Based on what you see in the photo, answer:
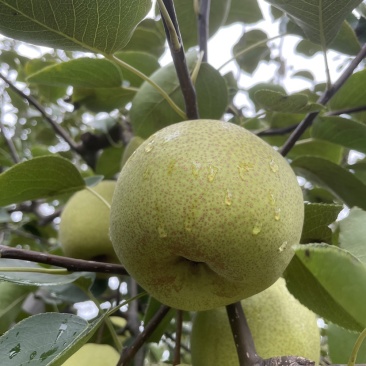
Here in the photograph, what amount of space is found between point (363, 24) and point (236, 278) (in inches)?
34.3

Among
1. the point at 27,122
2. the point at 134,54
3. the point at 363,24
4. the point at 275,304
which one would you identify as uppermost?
the point at 363,24

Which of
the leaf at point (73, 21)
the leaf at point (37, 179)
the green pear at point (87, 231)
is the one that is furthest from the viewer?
the green pear at point (87, 231)

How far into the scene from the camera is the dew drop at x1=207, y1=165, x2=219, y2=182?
0.68m

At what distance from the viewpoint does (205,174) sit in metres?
0.69

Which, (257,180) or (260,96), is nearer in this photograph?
(257,180)

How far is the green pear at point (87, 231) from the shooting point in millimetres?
1374

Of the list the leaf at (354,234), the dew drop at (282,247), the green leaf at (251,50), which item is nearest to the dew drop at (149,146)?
the dew drop at (282,247)

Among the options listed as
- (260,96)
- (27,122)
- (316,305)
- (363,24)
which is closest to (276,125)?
(363,24)

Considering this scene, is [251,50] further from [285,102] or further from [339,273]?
[339,273]

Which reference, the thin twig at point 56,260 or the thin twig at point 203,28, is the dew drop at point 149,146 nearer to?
the thin twig at point 56,260

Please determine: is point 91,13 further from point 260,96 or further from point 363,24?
point 363,24

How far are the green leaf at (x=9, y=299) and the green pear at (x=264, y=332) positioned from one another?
0.46 metres

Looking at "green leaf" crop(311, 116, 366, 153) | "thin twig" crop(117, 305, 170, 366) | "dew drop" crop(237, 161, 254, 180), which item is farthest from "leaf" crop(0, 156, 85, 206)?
"green leaf" crop(311, 116, 366, 153)

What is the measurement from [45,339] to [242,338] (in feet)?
1.01
